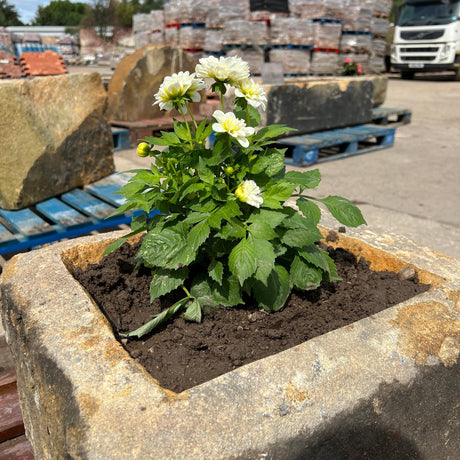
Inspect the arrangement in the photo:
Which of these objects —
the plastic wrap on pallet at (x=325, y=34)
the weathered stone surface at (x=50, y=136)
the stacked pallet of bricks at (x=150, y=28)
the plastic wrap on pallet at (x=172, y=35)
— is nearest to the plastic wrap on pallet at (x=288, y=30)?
the plastic wrap on pallet at (x=325, y=34)

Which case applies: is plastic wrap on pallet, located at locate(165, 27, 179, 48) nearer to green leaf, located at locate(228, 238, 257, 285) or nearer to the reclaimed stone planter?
the reclaimed stone planter

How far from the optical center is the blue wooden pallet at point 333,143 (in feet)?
15.9

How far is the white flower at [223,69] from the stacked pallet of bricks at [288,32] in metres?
6.83

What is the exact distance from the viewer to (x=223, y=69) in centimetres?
120

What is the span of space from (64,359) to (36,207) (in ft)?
6.98

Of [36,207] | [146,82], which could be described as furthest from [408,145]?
[36,207]

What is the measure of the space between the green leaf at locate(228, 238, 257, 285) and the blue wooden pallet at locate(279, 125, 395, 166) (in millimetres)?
3494

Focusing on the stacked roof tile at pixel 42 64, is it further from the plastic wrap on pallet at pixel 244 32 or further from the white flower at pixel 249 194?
the white flower at pixel 249 194

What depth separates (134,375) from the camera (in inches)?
40.0

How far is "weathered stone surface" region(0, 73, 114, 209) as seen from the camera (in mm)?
2814

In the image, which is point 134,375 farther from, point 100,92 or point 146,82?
point 146,82

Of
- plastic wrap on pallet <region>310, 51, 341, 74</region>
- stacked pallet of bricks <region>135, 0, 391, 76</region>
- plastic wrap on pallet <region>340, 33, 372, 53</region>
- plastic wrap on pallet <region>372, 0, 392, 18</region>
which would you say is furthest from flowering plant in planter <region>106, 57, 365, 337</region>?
plastic wrap on pallet <region>372, 0, 392, 18</region>

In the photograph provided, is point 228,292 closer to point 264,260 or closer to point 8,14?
point 264,260

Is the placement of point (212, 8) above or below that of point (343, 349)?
above
